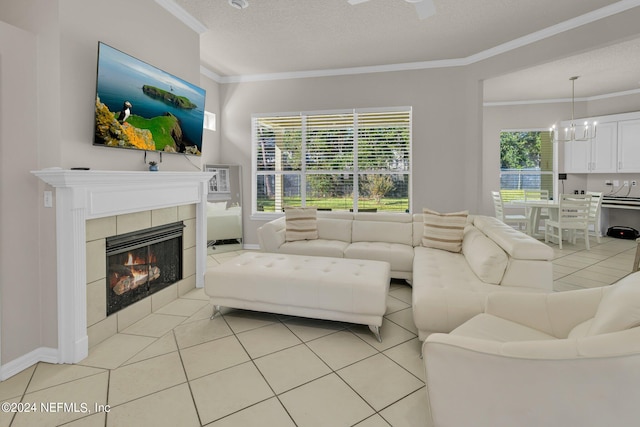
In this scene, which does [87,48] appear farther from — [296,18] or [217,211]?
[217,211]

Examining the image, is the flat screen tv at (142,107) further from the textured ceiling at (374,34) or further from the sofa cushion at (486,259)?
the sofa cushion at (486,259)

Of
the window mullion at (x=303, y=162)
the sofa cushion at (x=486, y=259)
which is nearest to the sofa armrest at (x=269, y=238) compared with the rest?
the window mullion at (x=303, y=162)

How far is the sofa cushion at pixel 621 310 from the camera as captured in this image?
1.15 m

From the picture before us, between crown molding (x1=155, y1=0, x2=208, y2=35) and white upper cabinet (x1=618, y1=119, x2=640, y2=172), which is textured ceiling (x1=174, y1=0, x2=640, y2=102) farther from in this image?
white upper cabinet (x1=618, y1=119, x2=640, y2=172)

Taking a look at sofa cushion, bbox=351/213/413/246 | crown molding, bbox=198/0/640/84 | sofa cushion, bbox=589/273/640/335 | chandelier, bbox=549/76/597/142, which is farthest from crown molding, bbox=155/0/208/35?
chandelier, bbox=549/76/597/142

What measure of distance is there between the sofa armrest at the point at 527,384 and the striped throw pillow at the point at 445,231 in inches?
101

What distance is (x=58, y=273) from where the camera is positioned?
2.22 m

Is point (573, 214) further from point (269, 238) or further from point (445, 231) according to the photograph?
point (269, 238)

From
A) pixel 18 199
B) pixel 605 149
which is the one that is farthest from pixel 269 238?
pixel 605 149

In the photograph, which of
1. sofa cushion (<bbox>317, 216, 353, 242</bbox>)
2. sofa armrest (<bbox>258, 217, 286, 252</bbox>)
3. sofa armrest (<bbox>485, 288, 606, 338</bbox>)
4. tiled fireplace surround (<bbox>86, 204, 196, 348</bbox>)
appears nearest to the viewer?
sofa armrest (<bbox>485, 288, 606, 338</bbox>)

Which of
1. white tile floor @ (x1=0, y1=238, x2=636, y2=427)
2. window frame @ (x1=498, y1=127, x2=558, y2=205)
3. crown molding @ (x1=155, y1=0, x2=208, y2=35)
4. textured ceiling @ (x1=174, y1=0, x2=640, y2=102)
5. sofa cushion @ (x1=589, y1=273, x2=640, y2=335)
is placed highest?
textured ceiling @ (x1=174, y1=0, x2=640, y2=102)

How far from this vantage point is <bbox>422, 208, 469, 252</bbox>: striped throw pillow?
371 cm

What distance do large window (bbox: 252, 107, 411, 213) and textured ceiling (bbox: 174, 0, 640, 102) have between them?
2.64 ft

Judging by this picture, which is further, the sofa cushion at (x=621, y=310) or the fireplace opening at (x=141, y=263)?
the fireplace opening at (x=141, y=263)
